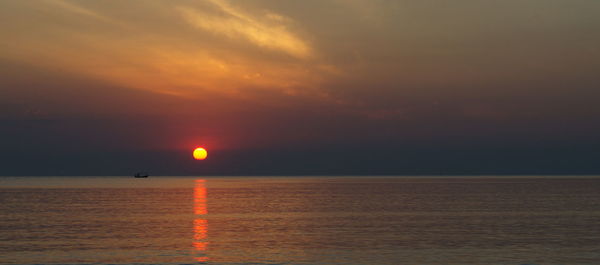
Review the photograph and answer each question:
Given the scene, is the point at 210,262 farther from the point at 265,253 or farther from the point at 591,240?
the point at 591,240

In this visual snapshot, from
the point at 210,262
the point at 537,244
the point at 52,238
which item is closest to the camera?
the point at 210,262

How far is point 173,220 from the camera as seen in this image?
74.5 metres

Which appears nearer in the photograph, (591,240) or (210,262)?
(210,262)

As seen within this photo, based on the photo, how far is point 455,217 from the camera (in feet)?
257

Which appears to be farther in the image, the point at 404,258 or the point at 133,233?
the point at 133,233

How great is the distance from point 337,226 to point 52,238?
91.2 ft

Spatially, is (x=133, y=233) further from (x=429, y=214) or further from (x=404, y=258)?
(x=429, y=214)

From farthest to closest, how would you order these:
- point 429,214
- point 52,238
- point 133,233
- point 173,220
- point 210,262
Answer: point 429,214, point 173,220, point 133,233, point 52,238, point 210,262

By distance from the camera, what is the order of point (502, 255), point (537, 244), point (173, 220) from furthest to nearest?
point (173, 220), point (537, 244), point (502, 255)

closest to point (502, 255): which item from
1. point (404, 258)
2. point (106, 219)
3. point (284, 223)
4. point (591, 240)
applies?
point (404, 258)

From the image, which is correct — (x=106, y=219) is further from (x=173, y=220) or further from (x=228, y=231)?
(x=228, y=231)

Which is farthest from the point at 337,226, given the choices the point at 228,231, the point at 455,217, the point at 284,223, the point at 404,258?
the point at 404,258

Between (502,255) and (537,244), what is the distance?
7.60 metres

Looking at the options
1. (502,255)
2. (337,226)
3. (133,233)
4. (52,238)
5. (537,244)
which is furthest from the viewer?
(337,226)
